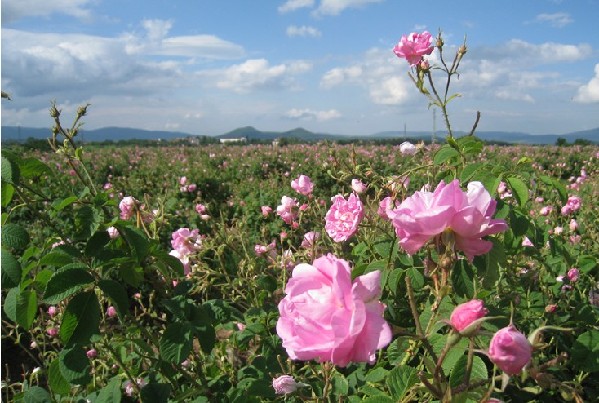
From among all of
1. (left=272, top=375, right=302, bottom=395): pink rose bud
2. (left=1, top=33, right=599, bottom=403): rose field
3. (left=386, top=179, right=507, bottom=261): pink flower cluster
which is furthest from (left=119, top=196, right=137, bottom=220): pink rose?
(left=386, top=179, right=507, bottom=261): pink flower cluster

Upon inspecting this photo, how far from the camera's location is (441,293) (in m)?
0.82

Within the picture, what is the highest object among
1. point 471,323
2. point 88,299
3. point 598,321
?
point 471,323

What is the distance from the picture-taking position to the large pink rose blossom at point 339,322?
64cm

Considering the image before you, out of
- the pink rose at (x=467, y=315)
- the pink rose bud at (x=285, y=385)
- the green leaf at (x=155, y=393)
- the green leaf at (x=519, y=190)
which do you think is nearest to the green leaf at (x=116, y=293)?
the green leaf at (x=155, y=393)

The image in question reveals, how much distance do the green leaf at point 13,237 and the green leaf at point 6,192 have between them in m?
0.08

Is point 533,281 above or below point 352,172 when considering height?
below

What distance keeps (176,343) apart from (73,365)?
23 centimetres

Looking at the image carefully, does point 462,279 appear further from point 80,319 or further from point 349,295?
point 80,319

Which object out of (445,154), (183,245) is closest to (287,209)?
(183,245)

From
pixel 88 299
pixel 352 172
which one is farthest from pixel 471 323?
pixel 352 172

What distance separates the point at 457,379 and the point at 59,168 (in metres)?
9.69

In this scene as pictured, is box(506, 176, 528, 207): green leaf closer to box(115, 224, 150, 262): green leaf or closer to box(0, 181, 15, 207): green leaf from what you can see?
box(115, 224, 150, 262): green leaf

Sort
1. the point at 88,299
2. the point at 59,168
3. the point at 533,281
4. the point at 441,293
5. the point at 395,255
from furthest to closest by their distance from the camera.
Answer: the point at 59,168, the point at 533,281, the point at 395,255, the point at 88,299, the point at 441,293

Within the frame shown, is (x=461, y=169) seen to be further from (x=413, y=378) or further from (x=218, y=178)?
(x=218, y=178)
